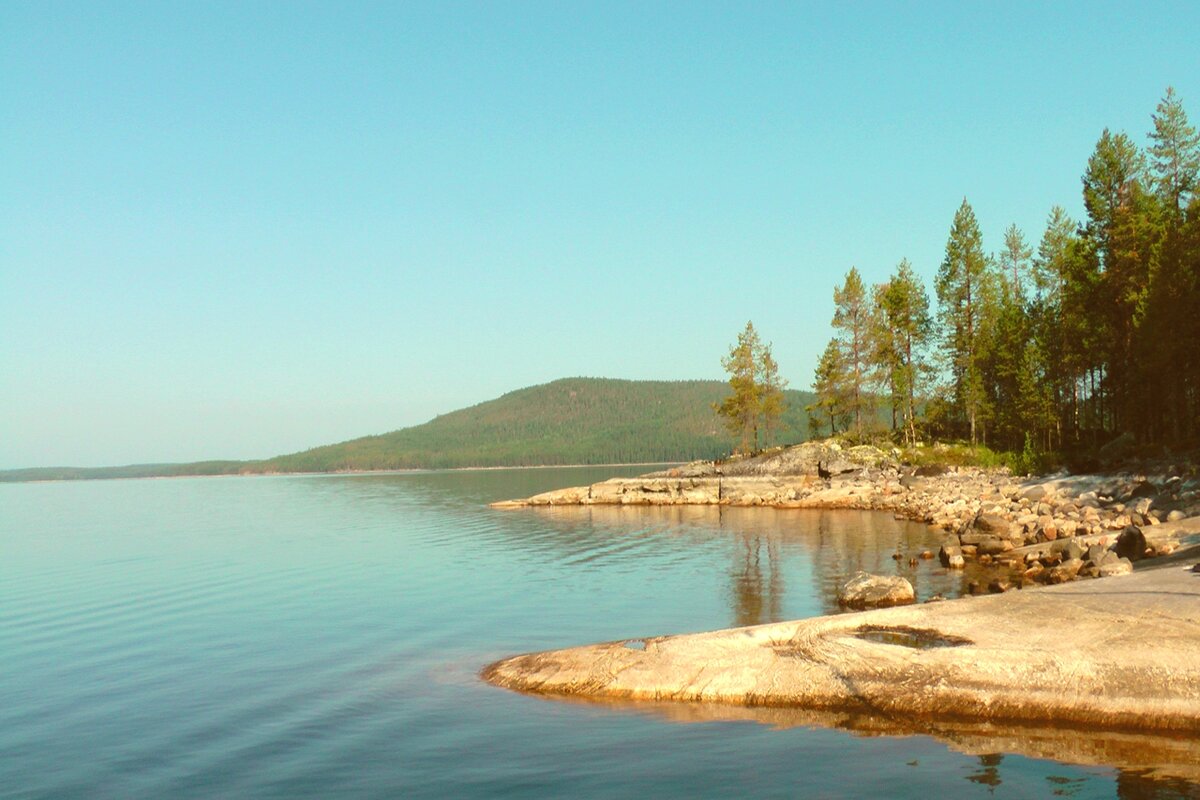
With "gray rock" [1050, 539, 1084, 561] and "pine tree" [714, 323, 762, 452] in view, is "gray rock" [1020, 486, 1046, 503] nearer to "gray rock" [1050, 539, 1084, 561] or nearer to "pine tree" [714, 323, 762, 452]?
"gray rock" [1050, 539, 1084, 561]

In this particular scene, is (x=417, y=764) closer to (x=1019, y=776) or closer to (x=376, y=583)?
(x=1019, y=776)

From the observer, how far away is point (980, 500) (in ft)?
181

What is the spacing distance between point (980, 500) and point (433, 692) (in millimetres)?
46279

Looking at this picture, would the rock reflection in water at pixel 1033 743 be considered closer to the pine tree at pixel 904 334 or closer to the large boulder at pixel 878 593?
the large boulder at pixel 878 593

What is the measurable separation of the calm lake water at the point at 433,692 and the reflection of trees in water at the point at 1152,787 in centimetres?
4

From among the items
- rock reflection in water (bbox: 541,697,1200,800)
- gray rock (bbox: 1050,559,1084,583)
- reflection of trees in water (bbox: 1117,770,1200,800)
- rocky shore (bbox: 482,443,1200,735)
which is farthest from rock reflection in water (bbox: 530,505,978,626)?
reflection of trees in water (bbox: 1117,770,1200,800)

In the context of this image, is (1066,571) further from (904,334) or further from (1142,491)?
(904,334)

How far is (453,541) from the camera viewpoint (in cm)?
5478

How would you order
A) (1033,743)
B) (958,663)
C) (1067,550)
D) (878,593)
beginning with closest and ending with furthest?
(1033,743), (958,663), (878,593), (1067,550)

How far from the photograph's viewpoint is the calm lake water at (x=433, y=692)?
1354 centimetres

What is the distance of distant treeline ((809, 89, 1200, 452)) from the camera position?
52.1 m

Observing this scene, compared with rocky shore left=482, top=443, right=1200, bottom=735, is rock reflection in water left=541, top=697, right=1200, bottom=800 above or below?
below

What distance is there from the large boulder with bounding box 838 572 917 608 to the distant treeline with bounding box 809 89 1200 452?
33.9 metres

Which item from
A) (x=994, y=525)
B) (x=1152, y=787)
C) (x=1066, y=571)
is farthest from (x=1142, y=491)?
(x=1152, y=787)
